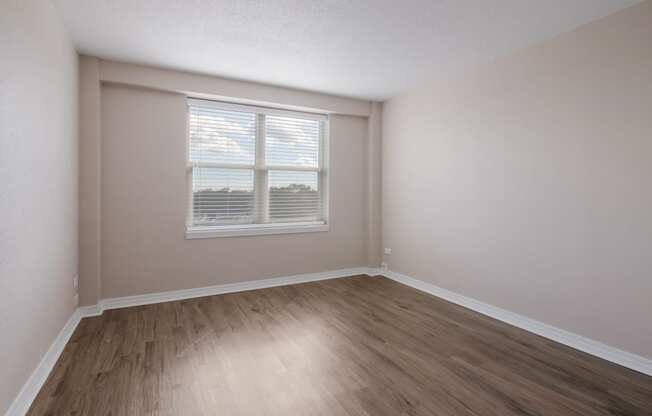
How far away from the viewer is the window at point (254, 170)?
397cm

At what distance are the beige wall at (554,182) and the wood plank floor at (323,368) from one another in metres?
0.47

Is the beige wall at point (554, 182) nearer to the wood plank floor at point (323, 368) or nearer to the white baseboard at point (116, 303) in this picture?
the wood plank floor at point (323, 368)

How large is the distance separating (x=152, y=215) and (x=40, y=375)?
186 centimetres

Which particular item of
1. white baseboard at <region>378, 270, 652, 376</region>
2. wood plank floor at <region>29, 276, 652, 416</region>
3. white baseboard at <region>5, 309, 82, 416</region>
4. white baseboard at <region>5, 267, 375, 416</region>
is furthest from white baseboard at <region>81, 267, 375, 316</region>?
white baseboard at <region>378, 270, 652, 376</region>

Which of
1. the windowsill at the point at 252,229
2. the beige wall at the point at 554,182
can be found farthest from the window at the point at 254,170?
the beige wall at the point at 554,182

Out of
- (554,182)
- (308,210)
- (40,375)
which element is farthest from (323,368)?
(308,210)

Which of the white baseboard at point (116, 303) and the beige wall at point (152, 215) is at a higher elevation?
the beige wall at point (152, 215)

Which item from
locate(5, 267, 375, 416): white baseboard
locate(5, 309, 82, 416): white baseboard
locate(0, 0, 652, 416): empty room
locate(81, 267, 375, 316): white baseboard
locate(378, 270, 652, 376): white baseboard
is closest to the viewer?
locate(5, 309, 82, 416): white baseboard

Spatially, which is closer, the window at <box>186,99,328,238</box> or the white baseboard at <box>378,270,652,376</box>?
the white baseboard at <box>378,270,652,376</box>

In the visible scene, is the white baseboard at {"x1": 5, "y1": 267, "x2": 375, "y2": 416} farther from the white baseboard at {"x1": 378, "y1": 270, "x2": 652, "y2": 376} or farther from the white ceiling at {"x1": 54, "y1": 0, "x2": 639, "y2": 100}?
the white ceiling at {"x1": 54, "y1": 0, "x2": 639, "y2": 100}

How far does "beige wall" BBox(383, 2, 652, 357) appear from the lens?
2357mm

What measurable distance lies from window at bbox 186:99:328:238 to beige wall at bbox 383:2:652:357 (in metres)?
1.60

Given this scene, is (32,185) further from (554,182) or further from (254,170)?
(554,182)

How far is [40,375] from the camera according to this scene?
2.05 metres
